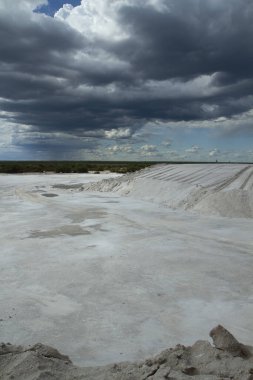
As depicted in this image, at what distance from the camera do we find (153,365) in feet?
10.5

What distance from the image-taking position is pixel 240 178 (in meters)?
18.2

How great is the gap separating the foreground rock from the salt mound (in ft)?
31.1

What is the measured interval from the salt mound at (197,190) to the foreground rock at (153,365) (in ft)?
31.1

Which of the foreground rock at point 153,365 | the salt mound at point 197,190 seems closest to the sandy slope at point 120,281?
the foreground rock at point 153,365

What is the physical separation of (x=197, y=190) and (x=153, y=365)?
13.0 metres

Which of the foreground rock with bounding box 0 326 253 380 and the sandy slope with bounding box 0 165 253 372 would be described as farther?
the sandy slope with bounding box 0 165 253 372

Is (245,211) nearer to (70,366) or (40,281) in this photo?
(40,281)

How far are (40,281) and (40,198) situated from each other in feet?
37.4

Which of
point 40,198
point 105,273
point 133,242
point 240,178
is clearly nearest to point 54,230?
point 133,242

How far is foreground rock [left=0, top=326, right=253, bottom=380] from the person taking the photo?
117 inches

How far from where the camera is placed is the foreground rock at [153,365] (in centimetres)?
297

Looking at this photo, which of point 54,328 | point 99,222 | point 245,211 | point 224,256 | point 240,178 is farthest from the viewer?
point 240,178

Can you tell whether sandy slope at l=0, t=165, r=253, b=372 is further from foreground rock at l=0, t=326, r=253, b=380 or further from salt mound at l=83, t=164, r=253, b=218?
salt mound at l=83, t=164, r=253, b=218

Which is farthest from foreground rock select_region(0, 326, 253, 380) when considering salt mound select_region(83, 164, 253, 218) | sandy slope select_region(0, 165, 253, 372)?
salt mound select_region(83, 164, 253, 218)
